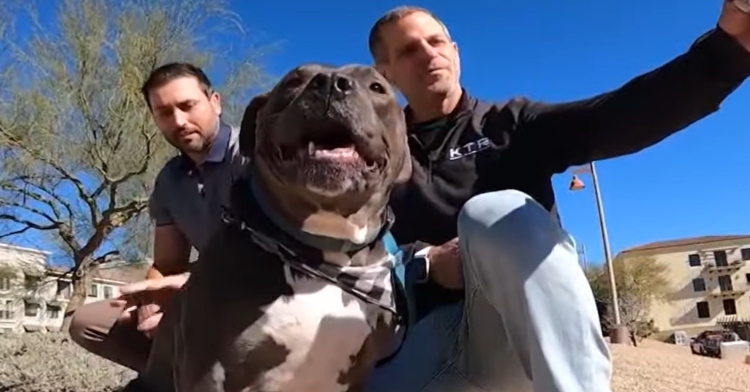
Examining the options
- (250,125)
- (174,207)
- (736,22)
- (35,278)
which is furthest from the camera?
(35,278)

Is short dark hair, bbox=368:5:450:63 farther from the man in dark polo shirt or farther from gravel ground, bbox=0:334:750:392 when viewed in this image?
gravel ground, bbox=0:334:750:392

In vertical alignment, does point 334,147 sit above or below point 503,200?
above

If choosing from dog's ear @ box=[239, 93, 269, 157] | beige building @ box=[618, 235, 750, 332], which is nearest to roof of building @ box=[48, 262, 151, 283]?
dog's ear @ box=[239, 93, 269, 157]

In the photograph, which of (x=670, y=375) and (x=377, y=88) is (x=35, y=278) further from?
(x=377, y=88)

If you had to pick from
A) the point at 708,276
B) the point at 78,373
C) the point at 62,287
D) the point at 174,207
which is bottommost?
the point at 708,276

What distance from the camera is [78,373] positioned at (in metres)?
7.68

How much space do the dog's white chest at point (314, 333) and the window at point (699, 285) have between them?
2942 inches

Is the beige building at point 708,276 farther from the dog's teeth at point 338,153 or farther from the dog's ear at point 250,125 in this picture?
the dog's teeth at point 338,153

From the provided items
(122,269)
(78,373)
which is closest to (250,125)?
(78,373)

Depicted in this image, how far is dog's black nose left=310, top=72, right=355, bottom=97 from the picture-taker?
2.43 meters

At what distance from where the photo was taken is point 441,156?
2670 mm

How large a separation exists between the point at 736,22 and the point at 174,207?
217cm

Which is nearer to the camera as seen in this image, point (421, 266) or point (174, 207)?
point (421, 266)

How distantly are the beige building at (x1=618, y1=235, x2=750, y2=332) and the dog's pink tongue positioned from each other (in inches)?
2826
